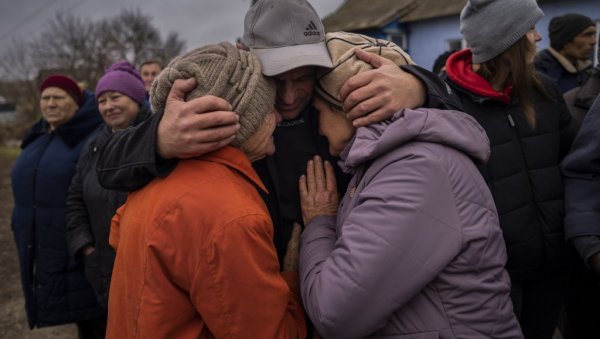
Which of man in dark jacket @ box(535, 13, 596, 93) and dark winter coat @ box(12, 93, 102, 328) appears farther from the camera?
man in dark jacket @ box(535, 13, 596, 93)

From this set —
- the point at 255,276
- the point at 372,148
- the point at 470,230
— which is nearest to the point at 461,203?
the point at 470,230

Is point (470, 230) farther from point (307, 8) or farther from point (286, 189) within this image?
point (307, 8)

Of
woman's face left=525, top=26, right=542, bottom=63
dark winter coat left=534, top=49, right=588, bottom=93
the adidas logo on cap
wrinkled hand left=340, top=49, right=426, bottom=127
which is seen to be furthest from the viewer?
dark winter coat left=534, top=49, right=588, bottom=93

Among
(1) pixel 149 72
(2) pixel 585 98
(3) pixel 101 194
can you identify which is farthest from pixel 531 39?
(1) pixel 149 72

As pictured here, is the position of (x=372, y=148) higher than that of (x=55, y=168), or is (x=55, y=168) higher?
(x=372, y=148)

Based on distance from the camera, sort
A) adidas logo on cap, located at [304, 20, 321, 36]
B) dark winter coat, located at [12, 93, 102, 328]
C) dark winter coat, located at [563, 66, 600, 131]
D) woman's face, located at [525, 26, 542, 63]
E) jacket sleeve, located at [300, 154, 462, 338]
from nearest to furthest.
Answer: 1. jacket sleeve, located at [300, 154, 462, 338]
2. adidas logo on cap, located at [304, 20, 321, 36]
3. woman's face, located at [525, 26, 542, 63]
4. dark winter coat, located at [563, 66, 600, 131]
5. dark winter coat, located at [12, 93, 102, 328]

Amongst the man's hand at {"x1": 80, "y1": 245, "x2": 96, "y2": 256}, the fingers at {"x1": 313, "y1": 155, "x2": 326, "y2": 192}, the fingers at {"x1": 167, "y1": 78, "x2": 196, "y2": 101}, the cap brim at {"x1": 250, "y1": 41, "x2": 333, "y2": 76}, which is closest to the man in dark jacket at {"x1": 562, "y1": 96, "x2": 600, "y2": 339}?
the fingers at {"x1": 313, "y1": 155, "x2": 326, "y2": 192}

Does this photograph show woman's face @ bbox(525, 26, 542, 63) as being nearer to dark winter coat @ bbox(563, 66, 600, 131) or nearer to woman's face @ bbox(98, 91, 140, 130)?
dark winter coat @ bbox(563, 66, 600, 131)

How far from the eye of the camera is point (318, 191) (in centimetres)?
175

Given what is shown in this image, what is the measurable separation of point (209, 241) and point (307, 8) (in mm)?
990

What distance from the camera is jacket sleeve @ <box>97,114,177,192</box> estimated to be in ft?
4.82

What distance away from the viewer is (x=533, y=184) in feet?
7.00

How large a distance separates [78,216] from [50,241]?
454mm

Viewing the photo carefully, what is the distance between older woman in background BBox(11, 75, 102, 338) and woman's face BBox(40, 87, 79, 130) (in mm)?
17
